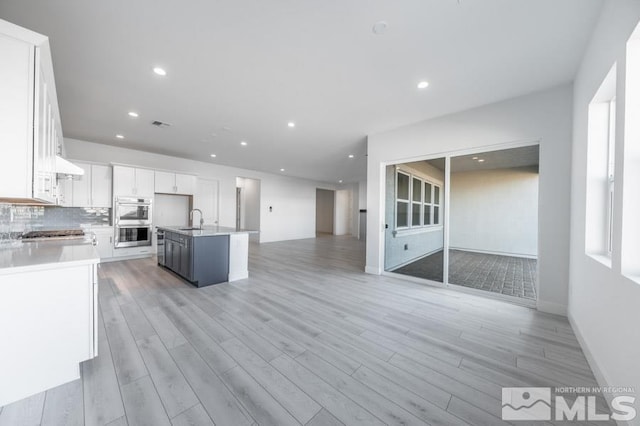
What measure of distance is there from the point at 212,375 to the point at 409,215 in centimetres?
441

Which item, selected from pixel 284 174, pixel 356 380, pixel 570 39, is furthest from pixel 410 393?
pixel 284 174

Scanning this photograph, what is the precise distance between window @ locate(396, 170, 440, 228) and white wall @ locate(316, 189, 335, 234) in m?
8.41

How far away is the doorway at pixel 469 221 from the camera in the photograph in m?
3.67

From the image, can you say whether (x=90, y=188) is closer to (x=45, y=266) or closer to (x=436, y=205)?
(x=45, y=266)

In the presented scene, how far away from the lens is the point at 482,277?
4098 mm

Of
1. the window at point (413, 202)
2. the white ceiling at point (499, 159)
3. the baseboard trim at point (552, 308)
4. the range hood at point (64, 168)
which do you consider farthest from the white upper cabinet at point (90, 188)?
the baseboard trim at point (552, 308)

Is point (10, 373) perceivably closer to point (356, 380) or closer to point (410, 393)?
point (356, 380)

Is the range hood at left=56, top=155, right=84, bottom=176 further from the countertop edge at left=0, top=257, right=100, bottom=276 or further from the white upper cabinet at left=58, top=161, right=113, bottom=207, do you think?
the white upper cabinet at left=58, top=161, right=113, bottom=207

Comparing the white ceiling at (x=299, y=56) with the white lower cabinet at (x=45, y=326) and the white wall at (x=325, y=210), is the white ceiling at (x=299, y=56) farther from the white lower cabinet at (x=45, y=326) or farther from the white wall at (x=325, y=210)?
the white wall at (x=325, y=210)

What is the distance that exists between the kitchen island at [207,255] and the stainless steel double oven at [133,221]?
1855 mm

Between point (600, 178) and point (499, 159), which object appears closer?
point (600, 178)

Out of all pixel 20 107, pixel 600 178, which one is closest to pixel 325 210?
pixel 600 178

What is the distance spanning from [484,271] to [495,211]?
126 cm

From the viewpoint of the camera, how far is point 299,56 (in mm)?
2385
